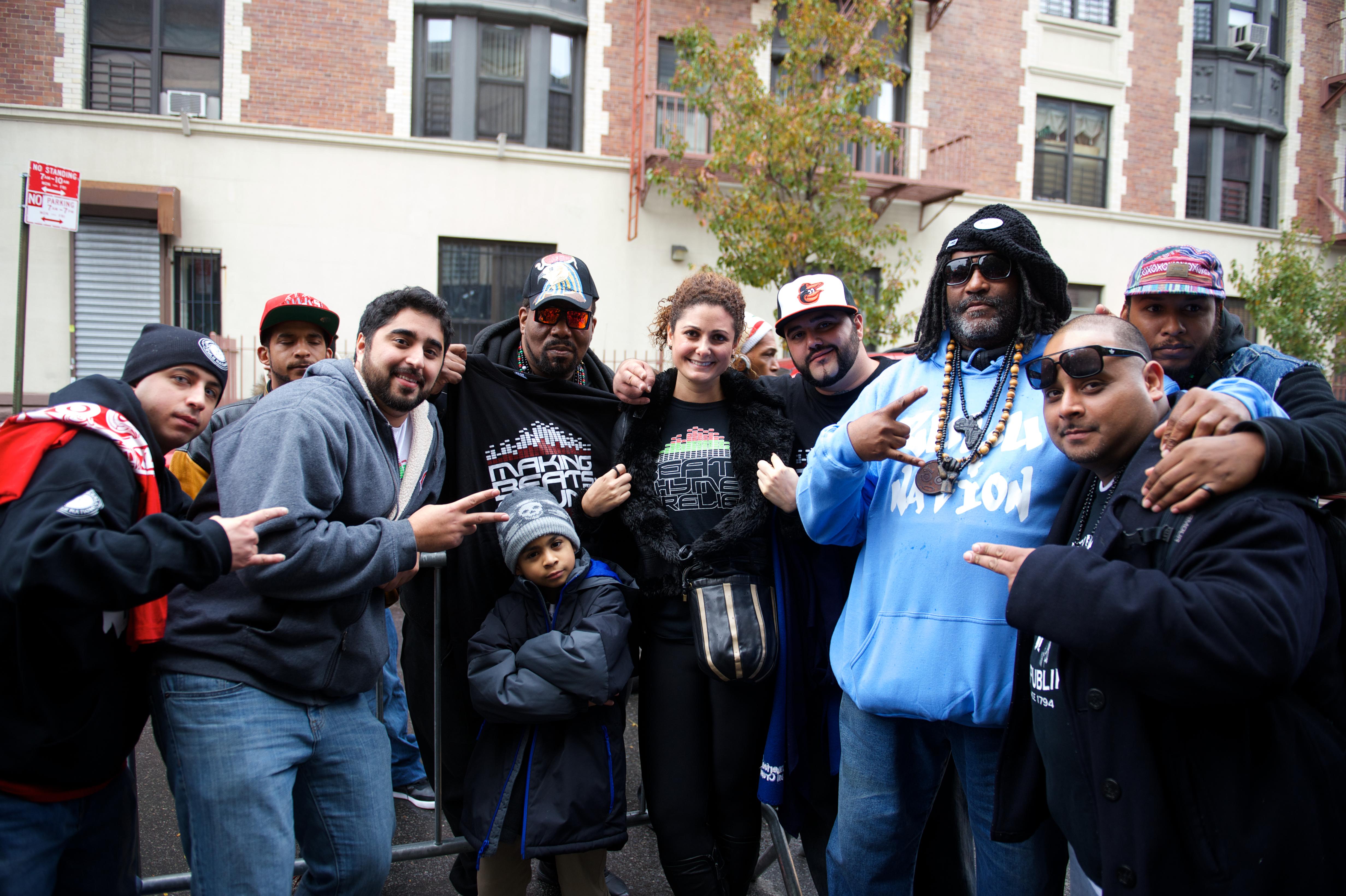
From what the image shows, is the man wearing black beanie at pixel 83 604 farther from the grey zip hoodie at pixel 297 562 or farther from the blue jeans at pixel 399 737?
the blue jeans at pixel 399 737

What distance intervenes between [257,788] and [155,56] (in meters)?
12.8

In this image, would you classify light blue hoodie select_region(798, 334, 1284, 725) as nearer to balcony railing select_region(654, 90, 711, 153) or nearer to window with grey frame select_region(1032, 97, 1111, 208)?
balcony railing select_region(654, 90, 711, 153)

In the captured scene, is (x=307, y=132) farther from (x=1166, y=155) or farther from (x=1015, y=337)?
(x=1166, y=155)

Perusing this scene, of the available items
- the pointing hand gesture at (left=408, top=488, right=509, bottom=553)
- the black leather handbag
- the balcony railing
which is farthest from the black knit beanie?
the balcony railing

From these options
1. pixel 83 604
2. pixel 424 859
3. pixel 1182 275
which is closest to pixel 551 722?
pixel 424 859

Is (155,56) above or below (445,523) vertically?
above

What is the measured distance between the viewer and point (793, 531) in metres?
2.82

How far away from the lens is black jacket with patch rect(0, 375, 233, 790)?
1.70 metres

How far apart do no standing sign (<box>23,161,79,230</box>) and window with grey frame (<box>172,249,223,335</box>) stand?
5.68 meters

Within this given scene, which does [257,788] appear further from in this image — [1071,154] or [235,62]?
[1071,154]

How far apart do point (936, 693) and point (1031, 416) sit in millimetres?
810

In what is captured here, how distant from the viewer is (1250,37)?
1522 centimetres

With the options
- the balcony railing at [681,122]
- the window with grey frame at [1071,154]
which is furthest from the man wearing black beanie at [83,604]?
the window with grey frame at [1071,154]

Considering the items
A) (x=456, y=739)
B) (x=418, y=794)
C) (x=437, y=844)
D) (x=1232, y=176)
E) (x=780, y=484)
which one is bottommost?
(x=418, y=794)
